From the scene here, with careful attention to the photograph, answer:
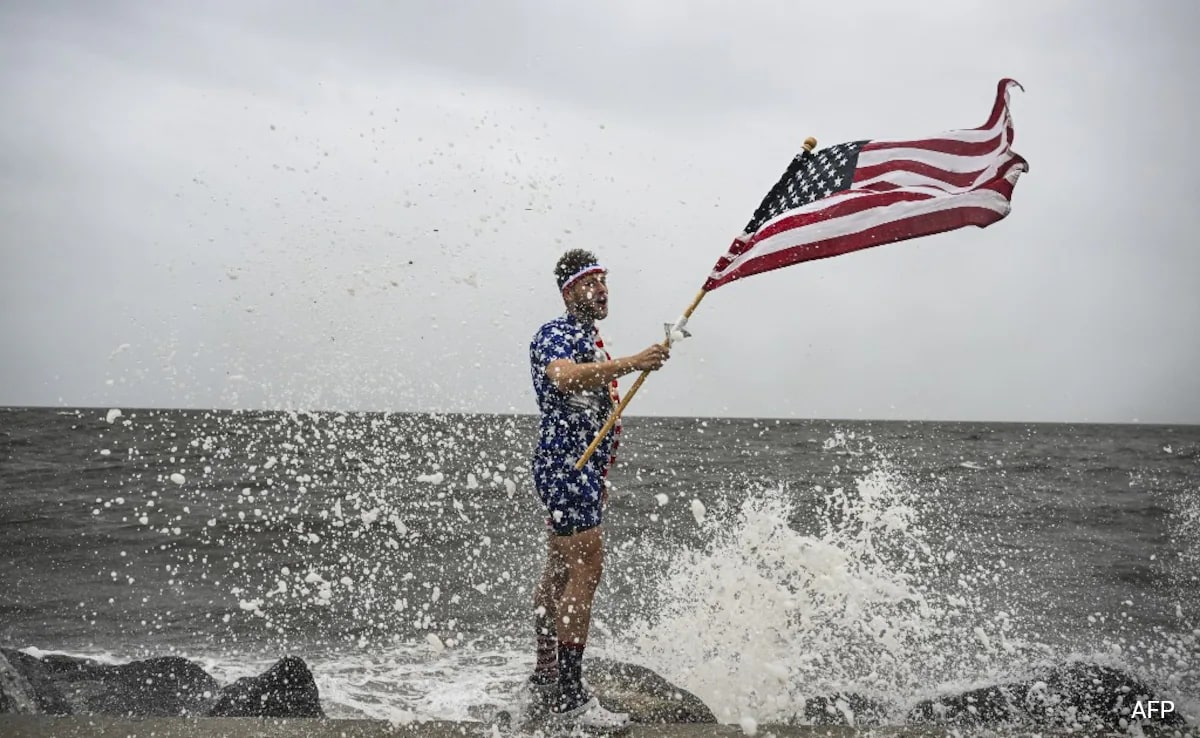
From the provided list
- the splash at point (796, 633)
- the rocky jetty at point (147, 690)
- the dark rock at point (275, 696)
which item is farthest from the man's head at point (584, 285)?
the dark rock at point (275, 696)

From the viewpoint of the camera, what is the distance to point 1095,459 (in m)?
45.3

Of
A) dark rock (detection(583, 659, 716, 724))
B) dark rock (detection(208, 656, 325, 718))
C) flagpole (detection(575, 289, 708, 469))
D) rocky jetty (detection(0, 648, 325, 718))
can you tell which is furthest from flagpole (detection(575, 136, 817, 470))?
dark rock (detection(208, 656, 325, 718))

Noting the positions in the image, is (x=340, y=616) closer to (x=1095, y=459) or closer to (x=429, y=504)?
(x=429, y=504)

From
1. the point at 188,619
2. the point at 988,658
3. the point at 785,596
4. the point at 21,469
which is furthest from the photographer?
the point at 21,469

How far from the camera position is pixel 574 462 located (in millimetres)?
4109

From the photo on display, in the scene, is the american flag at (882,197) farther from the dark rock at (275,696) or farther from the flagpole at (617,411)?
the dark rock at (275,696)

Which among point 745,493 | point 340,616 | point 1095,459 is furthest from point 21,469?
point 1095,459

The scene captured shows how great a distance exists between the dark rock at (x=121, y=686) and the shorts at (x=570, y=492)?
3.11 metres

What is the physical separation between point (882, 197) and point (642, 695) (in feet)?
9.30

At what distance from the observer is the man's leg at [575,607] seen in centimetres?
409

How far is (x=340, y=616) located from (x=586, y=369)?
6.60m

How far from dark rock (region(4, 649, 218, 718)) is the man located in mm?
2932

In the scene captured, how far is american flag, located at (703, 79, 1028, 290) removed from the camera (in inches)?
157

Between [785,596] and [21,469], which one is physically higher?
[785,596]
